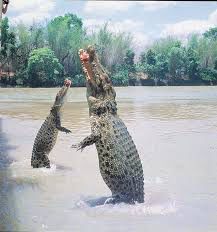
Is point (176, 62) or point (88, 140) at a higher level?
point (176, 62)

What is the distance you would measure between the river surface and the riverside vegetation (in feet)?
0.58

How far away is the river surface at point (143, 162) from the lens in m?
2.97

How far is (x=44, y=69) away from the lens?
5797 millimetres

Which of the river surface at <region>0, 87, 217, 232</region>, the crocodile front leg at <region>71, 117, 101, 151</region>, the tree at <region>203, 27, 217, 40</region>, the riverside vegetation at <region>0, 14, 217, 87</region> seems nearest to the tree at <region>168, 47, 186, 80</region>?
the riverside vegetation at <region>0, 14, 217, 87</region>

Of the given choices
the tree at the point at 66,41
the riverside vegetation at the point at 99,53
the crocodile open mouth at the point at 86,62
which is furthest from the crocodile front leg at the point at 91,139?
the tree at the point at 66,41

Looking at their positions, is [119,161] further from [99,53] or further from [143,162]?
[99,53]

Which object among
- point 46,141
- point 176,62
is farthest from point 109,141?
point 176,62

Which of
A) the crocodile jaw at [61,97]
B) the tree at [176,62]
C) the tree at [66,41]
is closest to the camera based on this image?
the crocodile jaw at [61,97]

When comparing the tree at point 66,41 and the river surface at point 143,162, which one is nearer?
the river surface at point 143,162

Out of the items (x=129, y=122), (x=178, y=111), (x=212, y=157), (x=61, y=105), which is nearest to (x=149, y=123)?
(x=129, y=122)

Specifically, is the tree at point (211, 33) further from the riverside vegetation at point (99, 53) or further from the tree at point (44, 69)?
the tree at point (44, 69)

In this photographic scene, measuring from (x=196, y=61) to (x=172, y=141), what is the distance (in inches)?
51.2

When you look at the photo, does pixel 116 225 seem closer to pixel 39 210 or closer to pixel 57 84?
pixel 39 210

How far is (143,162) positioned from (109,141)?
1816 millimetres
